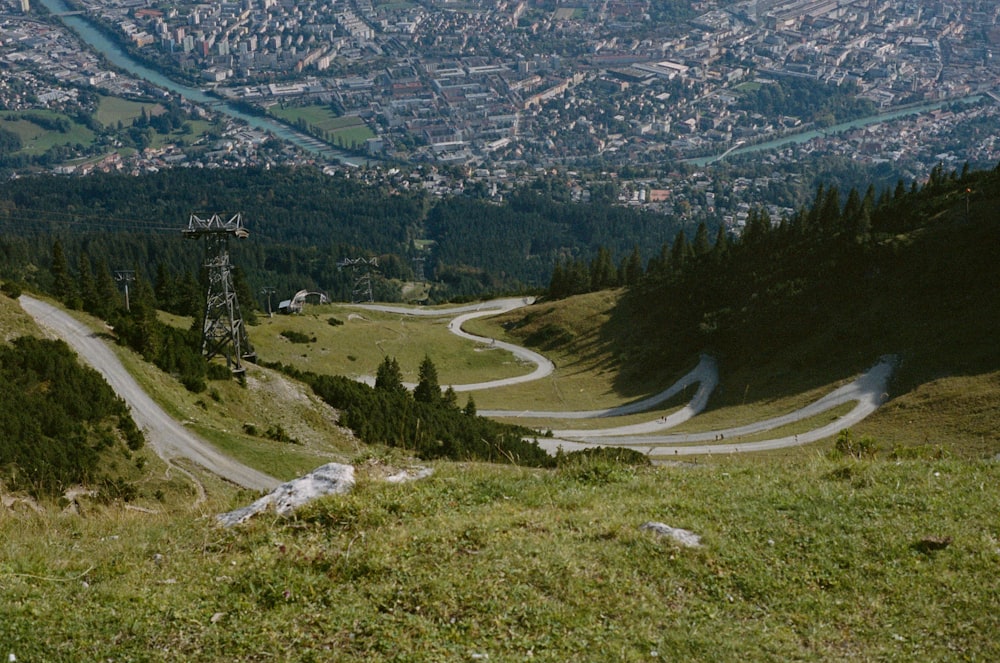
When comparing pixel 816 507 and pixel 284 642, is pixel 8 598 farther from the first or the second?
pixel 816 507

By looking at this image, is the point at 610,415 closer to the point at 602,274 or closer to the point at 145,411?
the point at 145,411

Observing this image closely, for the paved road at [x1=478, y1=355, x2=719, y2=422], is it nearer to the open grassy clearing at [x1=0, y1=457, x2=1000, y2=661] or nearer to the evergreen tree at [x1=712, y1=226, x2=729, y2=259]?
the evergreen tree at [x1=712, y1=226, x2=729, y2=259]

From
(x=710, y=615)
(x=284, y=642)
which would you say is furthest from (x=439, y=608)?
(x=710, y=615)

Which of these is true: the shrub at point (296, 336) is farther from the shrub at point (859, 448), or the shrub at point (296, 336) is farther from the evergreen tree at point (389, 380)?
the shrub at point (859, 448)

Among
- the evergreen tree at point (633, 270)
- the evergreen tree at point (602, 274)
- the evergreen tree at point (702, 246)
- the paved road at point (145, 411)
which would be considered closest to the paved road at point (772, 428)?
the paved road at point (145, 411)

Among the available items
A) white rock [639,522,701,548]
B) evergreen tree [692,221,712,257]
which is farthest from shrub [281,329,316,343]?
white rock [639,522,701,548]

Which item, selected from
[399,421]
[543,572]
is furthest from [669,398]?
[543,572]
